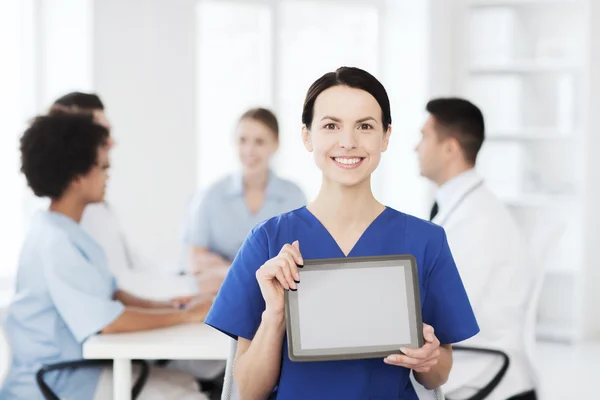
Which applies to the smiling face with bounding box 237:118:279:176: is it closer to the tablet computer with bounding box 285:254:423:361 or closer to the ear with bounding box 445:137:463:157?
the ear with bounding box 445:137:463:157

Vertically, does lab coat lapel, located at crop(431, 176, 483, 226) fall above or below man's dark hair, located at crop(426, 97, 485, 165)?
below

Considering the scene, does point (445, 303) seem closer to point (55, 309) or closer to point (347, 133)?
point (347, 133)

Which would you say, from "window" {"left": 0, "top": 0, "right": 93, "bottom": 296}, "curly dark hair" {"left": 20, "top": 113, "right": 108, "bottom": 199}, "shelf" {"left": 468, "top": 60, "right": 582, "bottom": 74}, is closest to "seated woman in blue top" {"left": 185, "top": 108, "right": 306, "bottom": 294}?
"window" {"left": 0, "top": 0, "right": 93, "bottom": 296}

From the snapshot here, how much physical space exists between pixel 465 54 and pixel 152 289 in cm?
333

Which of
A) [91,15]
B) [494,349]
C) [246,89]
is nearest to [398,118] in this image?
[246,89]

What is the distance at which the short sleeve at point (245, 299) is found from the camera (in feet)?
5.40

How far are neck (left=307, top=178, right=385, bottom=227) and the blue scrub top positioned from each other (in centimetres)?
2

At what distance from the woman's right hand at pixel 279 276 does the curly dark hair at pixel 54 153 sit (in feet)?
3.87

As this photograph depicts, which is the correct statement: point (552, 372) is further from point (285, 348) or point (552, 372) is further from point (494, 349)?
point (285, 348)

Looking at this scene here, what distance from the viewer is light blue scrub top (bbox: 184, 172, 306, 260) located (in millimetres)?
3799

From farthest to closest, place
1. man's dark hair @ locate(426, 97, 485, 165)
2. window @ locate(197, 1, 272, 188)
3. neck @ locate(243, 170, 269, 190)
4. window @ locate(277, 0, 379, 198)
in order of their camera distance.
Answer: window @ locate(277, 0, 379, 198) < window @ locate(197, 1, 272, 188) < neck @ locate(243, 170, 269, 190) < man's dark hair @ locate(426, 97, 485, 165)

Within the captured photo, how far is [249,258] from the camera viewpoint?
1649 mm

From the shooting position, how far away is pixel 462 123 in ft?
10.0

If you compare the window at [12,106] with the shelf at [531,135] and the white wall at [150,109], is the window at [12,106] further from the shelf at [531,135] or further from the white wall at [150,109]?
the shelf at [531,135]
